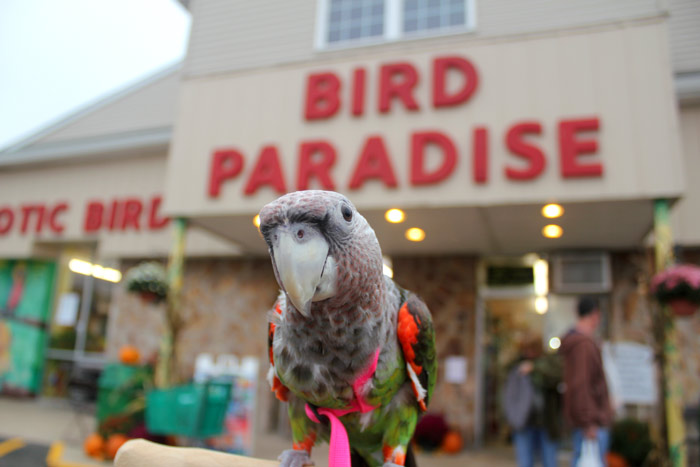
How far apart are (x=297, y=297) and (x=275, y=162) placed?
4124 millimetres

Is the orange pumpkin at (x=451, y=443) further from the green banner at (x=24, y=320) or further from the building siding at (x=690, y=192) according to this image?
the green banner at (x=24, y=320)

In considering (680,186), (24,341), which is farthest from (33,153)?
(680,186)

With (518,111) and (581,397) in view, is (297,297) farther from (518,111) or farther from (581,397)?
(518,111)

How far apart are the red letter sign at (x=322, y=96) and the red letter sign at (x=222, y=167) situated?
930 mm

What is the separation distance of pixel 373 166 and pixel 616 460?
405 centimetres

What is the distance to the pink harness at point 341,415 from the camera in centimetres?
125

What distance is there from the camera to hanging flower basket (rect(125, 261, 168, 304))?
189 inches

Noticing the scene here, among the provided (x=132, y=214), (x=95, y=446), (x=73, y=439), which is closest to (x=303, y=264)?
(x=95, y=446)

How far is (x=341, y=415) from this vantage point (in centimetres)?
132

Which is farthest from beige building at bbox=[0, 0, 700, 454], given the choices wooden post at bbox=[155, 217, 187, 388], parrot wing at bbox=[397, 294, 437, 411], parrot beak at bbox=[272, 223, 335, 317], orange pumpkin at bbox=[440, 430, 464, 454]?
parrot beak at bbox=[272, 223, 335, 317]

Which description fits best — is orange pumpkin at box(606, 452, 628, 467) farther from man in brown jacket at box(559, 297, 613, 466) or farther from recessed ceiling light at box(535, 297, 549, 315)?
man in brown jacket at box(559, 297, 613, 466)

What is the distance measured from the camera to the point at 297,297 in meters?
1.01

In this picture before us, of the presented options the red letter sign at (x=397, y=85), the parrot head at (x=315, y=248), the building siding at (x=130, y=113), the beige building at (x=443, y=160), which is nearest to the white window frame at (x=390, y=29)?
the beige building at (x=443, y=160)

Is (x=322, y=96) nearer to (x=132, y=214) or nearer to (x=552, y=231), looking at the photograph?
(x=552, y=231)
